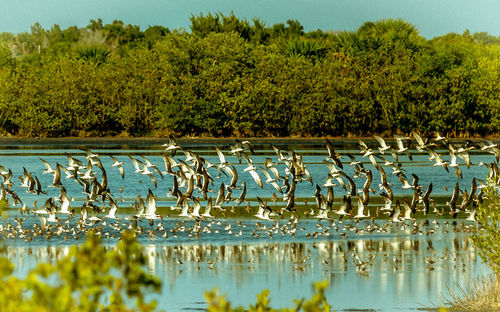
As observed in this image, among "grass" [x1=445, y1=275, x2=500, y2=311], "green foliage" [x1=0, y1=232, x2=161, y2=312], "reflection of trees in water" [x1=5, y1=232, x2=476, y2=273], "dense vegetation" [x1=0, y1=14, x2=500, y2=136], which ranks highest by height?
"dense vegetation" [x1=0, y1=14, x2=500, y2=136]

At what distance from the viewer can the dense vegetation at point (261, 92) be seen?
85.4 metres

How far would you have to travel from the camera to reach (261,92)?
85375mm

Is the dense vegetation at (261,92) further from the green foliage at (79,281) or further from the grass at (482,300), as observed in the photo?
the green foliage at (79,281)

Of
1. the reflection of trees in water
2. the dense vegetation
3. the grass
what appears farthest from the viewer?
the dense vegetation

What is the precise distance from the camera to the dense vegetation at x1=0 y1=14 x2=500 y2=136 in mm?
85438

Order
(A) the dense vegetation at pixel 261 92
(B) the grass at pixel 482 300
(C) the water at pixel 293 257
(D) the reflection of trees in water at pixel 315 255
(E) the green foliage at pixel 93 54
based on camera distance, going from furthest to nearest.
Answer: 1. (E) the green foliage at pixel 93 54
2. (A) the dense vegetation at pixel 261 92
3. (D) the reflection of trees in water at pixel 315 255
4. (C) the water at pixel 293 257
5. (B) the grass at pixel 482 300

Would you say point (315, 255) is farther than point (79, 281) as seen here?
Yes

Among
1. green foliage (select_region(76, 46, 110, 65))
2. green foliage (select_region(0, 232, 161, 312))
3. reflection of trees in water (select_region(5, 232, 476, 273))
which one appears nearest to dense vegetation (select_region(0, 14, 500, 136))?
green foliage (select_region(76, 46, 110, 65))

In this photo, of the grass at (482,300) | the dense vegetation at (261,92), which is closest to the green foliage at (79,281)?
the grass at (482,300)

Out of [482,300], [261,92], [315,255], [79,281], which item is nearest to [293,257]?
[315,255]

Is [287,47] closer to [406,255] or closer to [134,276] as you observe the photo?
[406,255]

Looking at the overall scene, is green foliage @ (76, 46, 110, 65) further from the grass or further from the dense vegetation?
the grass

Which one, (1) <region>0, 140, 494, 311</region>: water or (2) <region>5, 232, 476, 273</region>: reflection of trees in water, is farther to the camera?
(2) <region>5, 232, 476, 273</region>: reflection of trees in water

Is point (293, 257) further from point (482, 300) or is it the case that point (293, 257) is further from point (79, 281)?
point (79, 281)
